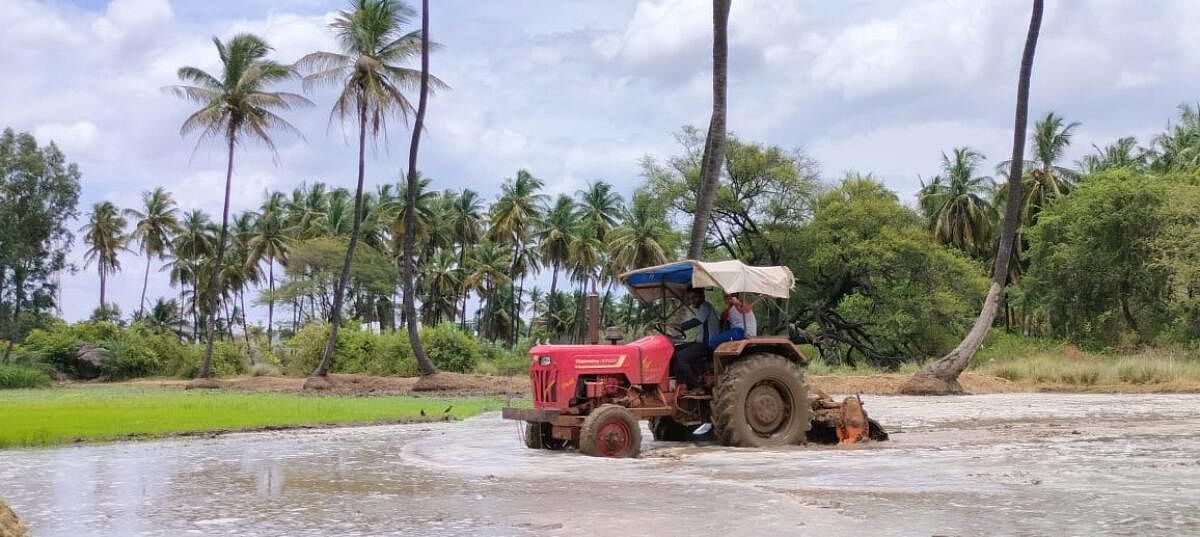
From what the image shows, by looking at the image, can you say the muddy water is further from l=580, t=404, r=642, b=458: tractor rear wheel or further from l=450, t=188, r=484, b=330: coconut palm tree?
l=450, t=188, r=484, b=330: coconut palm tree

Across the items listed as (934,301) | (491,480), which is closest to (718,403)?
(491,480)

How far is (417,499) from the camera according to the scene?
315 inches

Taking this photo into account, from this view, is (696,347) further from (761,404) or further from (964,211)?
(964,211)

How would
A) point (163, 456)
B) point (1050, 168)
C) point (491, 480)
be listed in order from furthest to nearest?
point (1050, 168), point (163, 456), point (491, 480)

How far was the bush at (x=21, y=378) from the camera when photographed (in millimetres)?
38772

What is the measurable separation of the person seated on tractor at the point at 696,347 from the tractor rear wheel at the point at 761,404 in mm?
367

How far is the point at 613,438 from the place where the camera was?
36.3 ft

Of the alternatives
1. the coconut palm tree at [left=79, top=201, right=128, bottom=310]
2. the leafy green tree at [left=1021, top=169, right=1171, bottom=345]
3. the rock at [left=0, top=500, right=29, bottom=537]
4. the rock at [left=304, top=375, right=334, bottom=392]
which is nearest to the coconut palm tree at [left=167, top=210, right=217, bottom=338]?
the coconut palm tree at [left=79, top=201, right=128, bottom=310]

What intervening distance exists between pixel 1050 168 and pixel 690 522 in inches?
1962

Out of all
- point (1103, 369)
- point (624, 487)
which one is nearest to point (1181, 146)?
point (1103, 369)

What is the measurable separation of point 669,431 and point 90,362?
132 ft

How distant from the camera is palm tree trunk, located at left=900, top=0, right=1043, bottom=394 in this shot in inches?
964

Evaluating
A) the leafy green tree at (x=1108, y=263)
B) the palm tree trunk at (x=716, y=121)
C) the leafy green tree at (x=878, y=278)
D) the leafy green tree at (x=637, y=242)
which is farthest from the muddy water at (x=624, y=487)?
the leafy green tree at (x=637, y=242)

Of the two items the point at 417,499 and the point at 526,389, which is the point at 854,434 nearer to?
the point at 417,499
